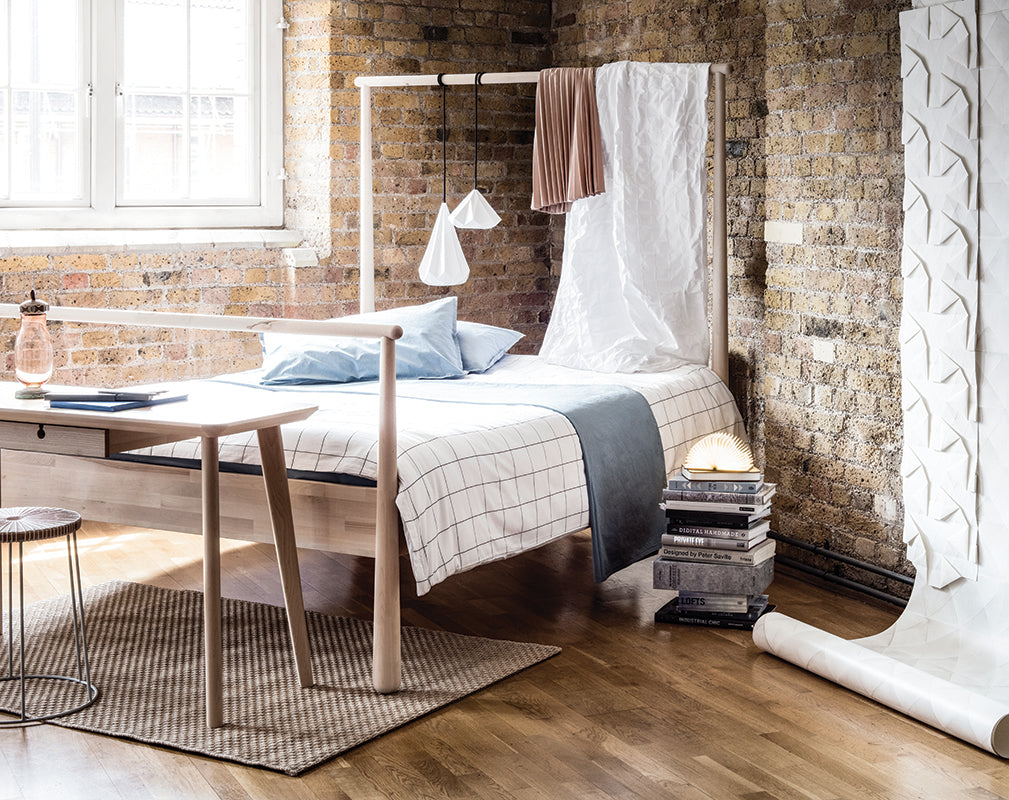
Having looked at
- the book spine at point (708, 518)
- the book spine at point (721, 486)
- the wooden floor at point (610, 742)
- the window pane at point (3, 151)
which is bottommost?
the wooden floor at point (610, 742)

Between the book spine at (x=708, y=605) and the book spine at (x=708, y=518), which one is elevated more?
the book spine at (x=708, y=518)

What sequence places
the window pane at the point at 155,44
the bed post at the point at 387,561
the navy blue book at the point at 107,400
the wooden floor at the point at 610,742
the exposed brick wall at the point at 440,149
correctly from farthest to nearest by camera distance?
the exposed brick wall at the point at 440,149 → the window pane at the point at 155,44 → the bed post at the point at 387,561 → the navy blue book at the point at 107,400 → the wooden floor at the point at 610,742

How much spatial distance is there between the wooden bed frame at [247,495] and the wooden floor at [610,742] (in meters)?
0.36

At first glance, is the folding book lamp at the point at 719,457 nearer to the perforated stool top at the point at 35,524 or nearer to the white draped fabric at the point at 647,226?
the white draped fabric at the point at 647,226

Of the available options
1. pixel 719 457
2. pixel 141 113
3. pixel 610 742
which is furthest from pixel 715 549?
pixel 141 113

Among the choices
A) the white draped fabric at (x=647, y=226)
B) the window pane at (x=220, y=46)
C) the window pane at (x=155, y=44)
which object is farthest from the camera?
the window pane at (x=220, y=46)

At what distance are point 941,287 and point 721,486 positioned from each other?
0.79m

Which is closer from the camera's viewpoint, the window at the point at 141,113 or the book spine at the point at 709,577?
the book spine at the point at 709,577

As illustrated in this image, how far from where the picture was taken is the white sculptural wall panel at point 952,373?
122 inches

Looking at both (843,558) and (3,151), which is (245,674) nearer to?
(843,558)

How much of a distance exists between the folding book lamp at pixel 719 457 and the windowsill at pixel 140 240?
2080mm

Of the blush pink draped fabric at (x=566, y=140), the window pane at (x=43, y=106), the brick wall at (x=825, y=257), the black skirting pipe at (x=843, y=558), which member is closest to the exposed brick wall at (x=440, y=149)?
the blush pink draped fabric at (x=566, y=140)

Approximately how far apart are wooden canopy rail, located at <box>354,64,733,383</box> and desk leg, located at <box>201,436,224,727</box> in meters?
2.17

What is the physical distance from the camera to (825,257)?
155 inches
